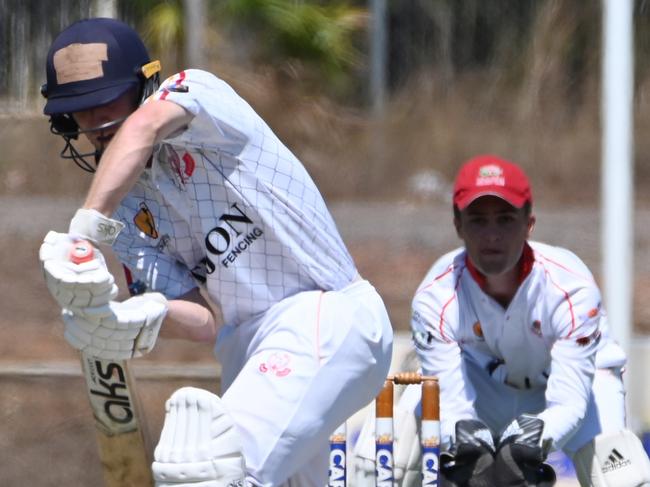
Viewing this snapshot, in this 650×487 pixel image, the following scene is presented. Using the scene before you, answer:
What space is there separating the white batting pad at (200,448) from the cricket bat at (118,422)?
383 millimetres

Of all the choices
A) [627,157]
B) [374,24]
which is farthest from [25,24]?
[374,24]

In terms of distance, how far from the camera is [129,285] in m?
3.38

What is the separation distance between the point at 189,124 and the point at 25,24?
11.9 ft

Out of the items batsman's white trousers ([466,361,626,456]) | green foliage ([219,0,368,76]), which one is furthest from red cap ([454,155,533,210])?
green foliage ([219,0,368,76])

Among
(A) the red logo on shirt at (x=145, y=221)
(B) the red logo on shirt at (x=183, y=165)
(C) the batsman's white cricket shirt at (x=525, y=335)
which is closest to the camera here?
(B) the red logo on shirt at (x=183, y=165)

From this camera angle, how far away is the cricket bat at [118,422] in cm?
328

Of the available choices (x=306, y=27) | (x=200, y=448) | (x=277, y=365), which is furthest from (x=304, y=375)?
(x=306, y=27)

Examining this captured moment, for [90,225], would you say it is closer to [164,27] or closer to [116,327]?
[116,327]

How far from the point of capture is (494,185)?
4.17 m

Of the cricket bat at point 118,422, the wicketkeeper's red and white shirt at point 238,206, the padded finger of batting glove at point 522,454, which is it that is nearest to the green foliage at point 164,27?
the padded finger of batting glove at point 522,454

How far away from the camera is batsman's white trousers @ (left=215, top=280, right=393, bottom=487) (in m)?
2.91

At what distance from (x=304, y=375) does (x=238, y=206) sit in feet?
1.31

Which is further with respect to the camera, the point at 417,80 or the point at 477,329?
the point at 417,80

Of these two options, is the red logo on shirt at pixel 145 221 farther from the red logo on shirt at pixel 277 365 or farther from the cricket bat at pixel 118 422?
the red logo on shirt at pixel 277 365
